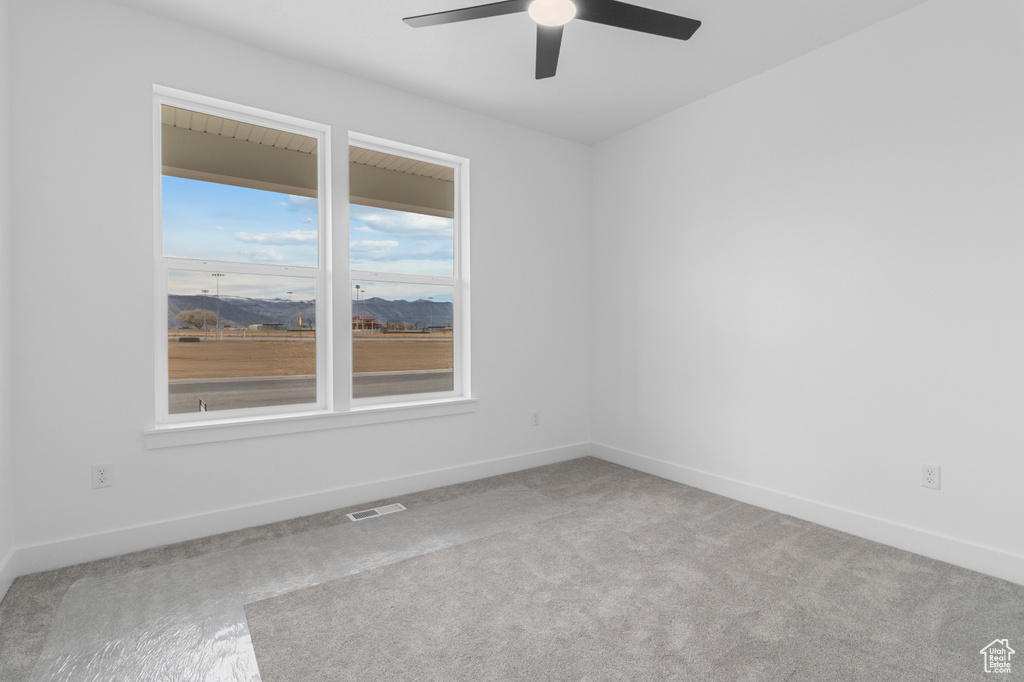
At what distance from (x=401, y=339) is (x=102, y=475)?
72.0 inches

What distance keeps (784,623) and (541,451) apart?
245 cm

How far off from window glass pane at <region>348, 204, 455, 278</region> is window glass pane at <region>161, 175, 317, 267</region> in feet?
1.00

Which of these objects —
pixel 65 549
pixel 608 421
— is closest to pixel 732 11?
pixel 608 421

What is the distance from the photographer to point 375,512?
3.20 meters

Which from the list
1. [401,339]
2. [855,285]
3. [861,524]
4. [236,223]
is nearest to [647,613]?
[861,524]

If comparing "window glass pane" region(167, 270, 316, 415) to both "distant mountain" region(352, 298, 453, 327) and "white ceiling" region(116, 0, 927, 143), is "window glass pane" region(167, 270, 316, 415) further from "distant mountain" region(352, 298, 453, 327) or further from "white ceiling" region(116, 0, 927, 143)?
"white ceiling" region(116, 0, 927, 143)

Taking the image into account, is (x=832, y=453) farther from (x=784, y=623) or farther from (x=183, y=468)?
(x=183, y=468)

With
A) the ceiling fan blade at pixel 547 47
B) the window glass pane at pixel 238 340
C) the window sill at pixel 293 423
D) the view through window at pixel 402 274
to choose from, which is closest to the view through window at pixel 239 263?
the window glass pane at pixel 238 340

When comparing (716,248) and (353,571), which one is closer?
(353,571)

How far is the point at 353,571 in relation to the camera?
2.43 m

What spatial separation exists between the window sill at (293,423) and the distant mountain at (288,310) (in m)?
0.58

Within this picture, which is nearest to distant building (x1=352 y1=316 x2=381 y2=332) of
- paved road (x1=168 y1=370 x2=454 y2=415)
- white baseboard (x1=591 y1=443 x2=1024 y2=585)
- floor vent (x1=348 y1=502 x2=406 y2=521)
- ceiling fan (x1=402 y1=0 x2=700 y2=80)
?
paved road (x1=168 y1=370 x2=454 y2=415)

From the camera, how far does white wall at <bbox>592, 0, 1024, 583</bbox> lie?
2395 mm

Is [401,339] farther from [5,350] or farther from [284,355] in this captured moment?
[5,350]
